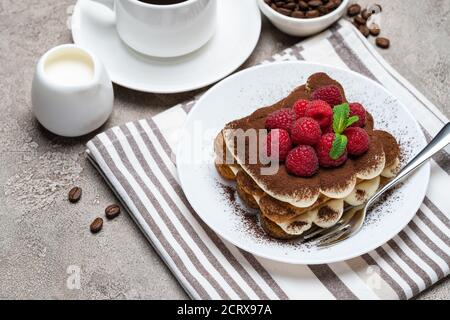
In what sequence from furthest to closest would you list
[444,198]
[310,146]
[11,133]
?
[11,133], [444,198], [310,146]

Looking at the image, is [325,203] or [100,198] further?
[100,198]

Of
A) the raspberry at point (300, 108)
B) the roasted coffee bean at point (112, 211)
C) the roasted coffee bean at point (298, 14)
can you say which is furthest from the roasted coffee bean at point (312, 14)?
the roasted coffee bean at point (112, 211)

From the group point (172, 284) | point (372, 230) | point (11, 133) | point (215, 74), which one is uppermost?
point (372, 230)

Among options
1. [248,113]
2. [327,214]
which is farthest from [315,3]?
[327,214]

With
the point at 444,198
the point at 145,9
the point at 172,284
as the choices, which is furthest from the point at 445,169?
the point at 145,9

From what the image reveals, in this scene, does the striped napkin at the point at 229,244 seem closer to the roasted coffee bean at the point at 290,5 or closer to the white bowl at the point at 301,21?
the white bowl at the point at 301,21

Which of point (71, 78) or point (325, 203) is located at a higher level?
point (325, 203)

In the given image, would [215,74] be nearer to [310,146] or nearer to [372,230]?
[310,146]
